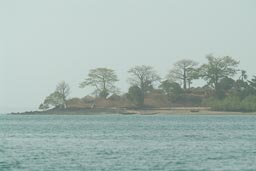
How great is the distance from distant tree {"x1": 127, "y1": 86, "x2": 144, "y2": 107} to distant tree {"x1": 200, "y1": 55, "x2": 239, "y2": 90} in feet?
75.8

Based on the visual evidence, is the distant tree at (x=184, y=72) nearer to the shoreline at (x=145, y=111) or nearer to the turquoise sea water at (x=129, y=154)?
the shoreline at (x=145, y=111)

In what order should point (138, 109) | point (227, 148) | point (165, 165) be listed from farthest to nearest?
point (138, 109) < point (227, 148) < point (165, 165)

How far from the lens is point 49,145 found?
61.4 meters

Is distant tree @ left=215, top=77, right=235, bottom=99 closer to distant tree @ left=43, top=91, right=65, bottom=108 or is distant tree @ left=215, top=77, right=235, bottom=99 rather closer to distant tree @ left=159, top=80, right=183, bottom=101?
distant tree @ left=159, top=80, right=183, bottom=101

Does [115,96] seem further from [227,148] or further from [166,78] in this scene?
[227,148]

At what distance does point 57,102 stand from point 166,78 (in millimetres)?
33444

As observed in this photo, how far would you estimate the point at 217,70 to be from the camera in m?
192

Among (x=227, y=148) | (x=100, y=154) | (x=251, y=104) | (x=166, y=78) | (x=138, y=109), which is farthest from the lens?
(x=166, y=78)

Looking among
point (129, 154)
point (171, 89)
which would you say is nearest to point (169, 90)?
point (171, 89)

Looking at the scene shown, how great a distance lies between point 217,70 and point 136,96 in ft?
88.8

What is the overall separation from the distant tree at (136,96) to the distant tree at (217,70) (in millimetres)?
23099

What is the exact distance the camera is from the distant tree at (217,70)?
192m

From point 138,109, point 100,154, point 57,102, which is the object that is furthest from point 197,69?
point 100,154

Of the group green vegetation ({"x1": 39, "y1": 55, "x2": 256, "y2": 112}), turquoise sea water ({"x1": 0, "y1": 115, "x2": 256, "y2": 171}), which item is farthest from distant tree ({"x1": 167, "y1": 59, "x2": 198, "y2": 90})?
turquoise sea water ({"x1": 0, "y1": 115, "x2": 256, "y2": 171})
